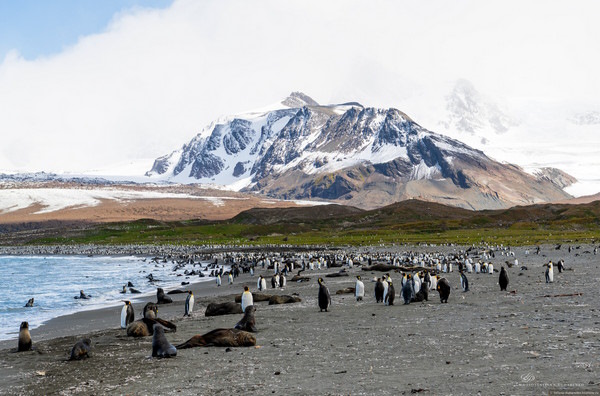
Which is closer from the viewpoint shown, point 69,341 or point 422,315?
point 69,341

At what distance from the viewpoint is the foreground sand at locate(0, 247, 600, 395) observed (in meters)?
9.40

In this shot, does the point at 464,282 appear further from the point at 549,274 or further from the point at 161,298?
the point at 161,298

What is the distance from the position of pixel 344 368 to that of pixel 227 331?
4202 millimetres

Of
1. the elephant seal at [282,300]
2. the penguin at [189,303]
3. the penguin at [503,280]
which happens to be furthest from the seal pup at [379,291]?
the penguin at [189,303]

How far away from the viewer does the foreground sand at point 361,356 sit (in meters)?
9.40

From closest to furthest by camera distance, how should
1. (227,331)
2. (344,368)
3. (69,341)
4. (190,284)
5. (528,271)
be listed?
(344,368) → (227,331) → (69,341) → (528,271) → (190,284)

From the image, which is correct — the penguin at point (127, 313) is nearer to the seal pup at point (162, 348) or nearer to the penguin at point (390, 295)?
the seal pup at point (162, 348)

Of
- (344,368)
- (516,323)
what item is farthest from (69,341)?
(516,323)

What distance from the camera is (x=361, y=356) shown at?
11.9m

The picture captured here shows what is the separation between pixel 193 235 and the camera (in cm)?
11981

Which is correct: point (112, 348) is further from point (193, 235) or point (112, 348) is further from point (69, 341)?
point (193, 235)

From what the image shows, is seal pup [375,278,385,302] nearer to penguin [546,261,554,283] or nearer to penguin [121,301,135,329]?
penguin [546,261,554,283]

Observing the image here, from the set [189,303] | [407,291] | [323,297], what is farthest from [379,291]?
[189,303]

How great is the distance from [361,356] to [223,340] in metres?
3.70
